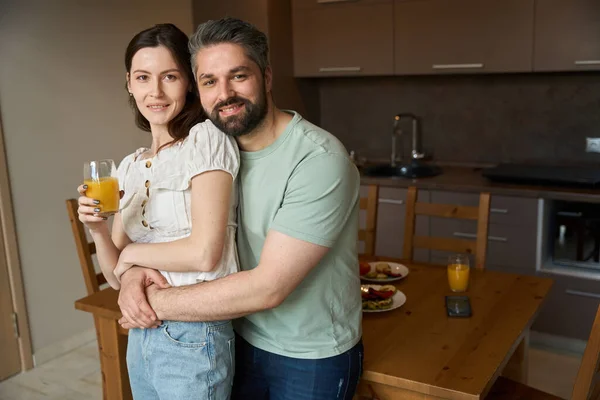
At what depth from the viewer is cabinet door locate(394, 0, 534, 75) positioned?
3.34m

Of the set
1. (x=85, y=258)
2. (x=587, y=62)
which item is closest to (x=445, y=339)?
(x=85, y=258)

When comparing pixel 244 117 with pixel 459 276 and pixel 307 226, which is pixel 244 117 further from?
pixel 459 276

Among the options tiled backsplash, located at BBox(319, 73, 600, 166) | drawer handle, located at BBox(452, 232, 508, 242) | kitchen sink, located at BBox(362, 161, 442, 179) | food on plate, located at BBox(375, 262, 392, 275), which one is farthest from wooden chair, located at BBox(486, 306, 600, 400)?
tiled backsplash, located at BBox(319, 73, 600, 166)

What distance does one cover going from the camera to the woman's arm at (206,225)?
135 centimetres

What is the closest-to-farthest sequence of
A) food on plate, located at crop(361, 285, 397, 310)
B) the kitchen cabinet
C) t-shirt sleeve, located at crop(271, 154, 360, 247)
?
t-shirt sleeve, located at crop(271, 154, 360, 247) → food on plate, located at crop(361, 285, 397, 310) → the kitchen cabinet

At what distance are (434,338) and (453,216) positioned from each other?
0.85m

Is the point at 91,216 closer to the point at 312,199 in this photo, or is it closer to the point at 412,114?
the point at 312,199

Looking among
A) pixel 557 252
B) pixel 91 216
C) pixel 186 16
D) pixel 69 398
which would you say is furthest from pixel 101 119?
pixel 557 252

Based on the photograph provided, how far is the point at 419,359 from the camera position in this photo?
5.36 ft

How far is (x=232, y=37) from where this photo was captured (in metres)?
1.37

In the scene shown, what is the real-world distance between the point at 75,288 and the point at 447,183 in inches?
81.5

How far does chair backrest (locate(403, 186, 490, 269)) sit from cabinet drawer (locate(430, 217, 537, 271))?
0.82m

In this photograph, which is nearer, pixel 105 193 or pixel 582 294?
pixel 105 193

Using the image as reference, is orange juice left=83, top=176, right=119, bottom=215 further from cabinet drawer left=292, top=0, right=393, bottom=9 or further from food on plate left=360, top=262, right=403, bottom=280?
cabinet drawer left=292, top=0, right=393, bottom=9
